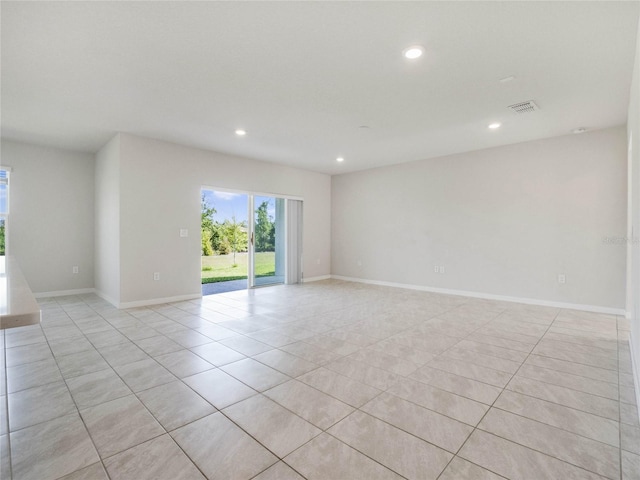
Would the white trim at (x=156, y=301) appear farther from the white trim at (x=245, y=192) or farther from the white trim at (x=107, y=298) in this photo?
the white trim at (x=245, y=192)

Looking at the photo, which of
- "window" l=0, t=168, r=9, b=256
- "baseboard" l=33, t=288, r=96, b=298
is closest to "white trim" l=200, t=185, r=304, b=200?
"baseboard" l=33, t=288, r=96, b=298

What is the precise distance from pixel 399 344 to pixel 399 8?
2835 mm

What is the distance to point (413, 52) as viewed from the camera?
98.1 inches

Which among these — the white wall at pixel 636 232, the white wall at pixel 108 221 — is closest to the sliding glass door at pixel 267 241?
the white wall at pixel 108 221

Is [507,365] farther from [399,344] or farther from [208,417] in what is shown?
[208,417]

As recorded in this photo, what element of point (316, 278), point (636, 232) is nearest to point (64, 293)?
point (316, 278)

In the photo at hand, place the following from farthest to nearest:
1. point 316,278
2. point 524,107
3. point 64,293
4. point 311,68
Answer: point 316,278
point 64,293
point 524,107
point 311,68

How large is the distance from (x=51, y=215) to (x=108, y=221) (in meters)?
1.27

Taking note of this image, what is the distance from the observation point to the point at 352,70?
2795mm

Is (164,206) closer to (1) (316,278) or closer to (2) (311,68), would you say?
(2) (311,68)

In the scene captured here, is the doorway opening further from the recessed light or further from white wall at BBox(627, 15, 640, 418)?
white wall at BBox(627, 15, 640, 418)

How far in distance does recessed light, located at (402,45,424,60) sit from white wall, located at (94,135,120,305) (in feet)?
13.9

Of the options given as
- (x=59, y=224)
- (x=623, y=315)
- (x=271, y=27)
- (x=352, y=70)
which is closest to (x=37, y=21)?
(x=271, y=27)

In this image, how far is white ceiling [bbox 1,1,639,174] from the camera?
6.88ft
